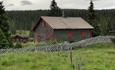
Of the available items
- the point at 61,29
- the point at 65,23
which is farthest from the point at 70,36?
the point at 61,29

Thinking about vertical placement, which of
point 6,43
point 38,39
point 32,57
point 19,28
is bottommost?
point 19,28

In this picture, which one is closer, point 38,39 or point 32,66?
point 32,66

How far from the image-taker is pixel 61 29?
5503cm

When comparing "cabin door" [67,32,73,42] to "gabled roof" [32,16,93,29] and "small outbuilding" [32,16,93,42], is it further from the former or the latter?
"gabled roof" [32,16,93,29]

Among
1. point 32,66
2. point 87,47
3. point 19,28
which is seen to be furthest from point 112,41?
point 19,28

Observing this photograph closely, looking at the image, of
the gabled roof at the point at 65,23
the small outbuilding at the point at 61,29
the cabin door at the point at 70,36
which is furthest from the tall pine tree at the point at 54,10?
the cabin door at the point at 70,36

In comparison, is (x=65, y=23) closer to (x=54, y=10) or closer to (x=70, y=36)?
(x=70, y=36)

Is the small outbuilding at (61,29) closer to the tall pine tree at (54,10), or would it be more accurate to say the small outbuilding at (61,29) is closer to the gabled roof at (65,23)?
the gabled roof at (65,23)

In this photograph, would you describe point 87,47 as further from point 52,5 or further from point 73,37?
point 52,5

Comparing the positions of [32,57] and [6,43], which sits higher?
[32,57]

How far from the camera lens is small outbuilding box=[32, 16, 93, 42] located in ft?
180

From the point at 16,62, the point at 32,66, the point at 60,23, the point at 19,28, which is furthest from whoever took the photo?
the point at 19,28

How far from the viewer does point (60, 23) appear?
184 ft

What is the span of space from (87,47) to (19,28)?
142976 mm
